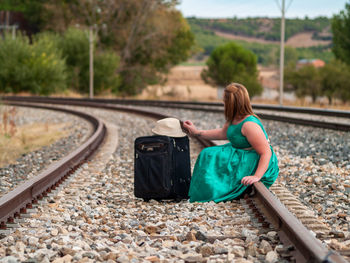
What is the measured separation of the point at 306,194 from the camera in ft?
19.4

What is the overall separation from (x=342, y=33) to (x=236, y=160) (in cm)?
4558

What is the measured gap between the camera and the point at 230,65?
5991cm

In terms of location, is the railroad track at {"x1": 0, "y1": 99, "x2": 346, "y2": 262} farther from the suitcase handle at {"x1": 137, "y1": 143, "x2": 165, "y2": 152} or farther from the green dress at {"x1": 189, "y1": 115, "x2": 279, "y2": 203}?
the suitcase handle at {"x1": 137, "y1": 143, "x2": 165, "y2": 152}

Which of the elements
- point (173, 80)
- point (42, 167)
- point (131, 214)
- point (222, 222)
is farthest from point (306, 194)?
point (173, 80)

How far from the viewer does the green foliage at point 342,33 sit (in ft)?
155

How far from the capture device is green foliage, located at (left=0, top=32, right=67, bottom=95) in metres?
38.1

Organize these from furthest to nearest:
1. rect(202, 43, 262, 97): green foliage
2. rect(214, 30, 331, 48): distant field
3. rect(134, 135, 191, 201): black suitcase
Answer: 1. rect(214, 30, 331, 48): distant field
2. rect(202, 43, 262, 97): green foliage
3. rect(134, 135, 191, 201): black suitcase

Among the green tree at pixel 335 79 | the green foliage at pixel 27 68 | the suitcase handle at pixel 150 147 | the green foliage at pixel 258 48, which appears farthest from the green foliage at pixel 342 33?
the green foliage at pixel 258 48

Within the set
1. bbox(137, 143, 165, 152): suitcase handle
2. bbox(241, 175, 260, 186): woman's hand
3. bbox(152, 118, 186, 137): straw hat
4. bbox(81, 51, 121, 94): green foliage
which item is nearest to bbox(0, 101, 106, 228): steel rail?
bbox(137, 143, 165, 152): suitcase handle

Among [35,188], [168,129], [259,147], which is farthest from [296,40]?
[35,188]

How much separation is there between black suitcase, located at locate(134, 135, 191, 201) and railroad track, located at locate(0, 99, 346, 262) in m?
0.87

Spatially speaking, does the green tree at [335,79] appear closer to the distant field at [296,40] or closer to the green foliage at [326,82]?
the green foliage at [326,82]

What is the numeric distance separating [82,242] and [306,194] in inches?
118

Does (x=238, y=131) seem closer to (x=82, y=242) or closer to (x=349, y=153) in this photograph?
(x=82, y=242)
